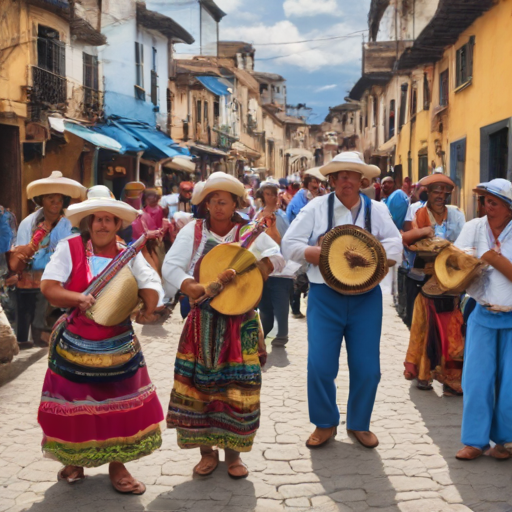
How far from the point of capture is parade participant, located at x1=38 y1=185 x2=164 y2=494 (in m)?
3.85

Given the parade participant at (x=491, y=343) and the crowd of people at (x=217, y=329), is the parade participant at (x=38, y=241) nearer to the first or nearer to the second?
the crowd of people at (x=217, y=329)

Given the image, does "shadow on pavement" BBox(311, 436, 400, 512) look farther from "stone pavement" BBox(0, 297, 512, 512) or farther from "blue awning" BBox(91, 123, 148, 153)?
"blue awning" BBox(91, 123, 148, 153)

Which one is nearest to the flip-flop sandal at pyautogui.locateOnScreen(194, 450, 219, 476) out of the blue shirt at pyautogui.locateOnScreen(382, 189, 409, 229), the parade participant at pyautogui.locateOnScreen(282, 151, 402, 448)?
the parade participant at pyautogui.locateOnScreen(282, 151, 402, 448)

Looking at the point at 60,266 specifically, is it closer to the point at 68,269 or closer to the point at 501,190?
the point at 68,269

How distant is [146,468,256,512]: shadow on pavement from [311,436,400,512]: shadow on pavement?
1.42 ft

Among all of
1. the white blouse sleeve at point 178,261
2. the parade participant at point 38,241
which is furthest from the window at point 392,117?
the white blouse sleeve at point 178,261

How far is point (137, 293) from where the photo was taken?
3.92m

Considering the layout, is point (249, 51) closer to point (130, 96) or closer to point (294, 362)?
→ point (130, 96)

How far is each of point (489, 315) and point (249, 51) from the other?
5381 cm

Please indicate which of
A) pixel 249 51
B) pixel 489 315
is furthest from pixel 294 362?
pixel 249 51

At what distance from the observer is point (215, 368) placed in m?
4.16

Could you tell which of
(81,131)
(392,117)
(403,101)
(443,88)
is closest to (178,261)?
(81,131)

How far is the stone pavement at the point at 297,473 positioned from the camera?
3.86 metres

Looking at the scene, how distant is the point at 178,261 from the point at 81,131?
1378 centimetres
